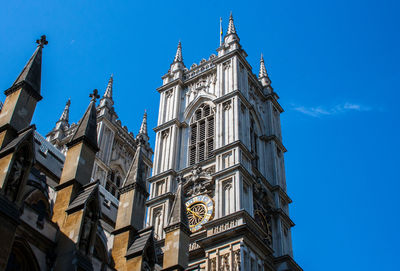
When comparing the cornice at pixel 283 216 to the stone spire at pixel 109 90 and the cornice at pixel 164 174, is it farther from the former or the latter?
the stone spire at pixel 109 90

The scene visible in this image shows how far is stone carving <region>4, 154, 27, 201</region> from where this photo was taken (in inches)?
596

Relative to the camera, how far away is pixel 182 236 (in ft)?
71.2

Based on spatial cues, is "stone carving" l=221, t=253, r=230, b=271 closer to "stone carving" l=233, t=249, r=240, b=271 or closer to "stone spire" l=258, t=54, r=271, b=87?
"stone carving" l=233, t=249, r=240, b=271

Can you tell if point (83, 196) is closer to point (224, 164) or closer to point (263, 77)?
point (224, 164)

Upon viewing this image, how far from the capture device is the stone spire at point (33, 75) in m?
19.3

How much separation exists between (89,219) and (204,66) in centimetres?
2461

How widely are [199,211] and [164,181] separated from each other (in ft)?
12.5

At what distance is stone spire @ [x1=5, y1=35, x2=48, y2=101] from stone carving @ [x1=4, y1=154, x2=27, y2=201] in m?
3.84

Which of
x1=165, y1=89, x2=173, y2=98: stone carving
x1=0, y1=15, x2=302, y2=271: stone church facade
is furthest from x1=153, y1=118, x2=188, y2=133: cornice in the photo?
x1=165, y1=89, x2=173, y2=98: stone carving

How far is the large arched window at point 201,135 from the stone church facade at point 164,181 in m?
0.09

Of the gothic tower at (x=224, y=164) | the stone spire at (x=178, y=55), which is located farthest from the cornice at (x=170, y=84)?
the stone spire at (x=178, y=55)

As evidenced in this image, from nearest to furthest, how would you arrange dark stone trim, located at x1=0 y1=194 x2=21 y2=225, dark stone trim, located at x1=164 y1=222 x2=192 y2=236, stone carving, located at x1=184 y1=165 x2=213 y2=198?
Answer: dark stone trim, located at x1=0 y1=194 x2=21 y2=225
dark stone trim, located at x1=164 y1=222 x2=192 y2=236
stone carving, located at x1=184 y1=165 x2=213 y2=198

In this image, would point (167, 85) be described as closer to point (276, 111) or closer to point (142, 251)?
point (276, 111)

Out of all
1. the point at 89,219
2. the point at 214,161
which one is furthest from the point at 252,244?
the point at 89,219
